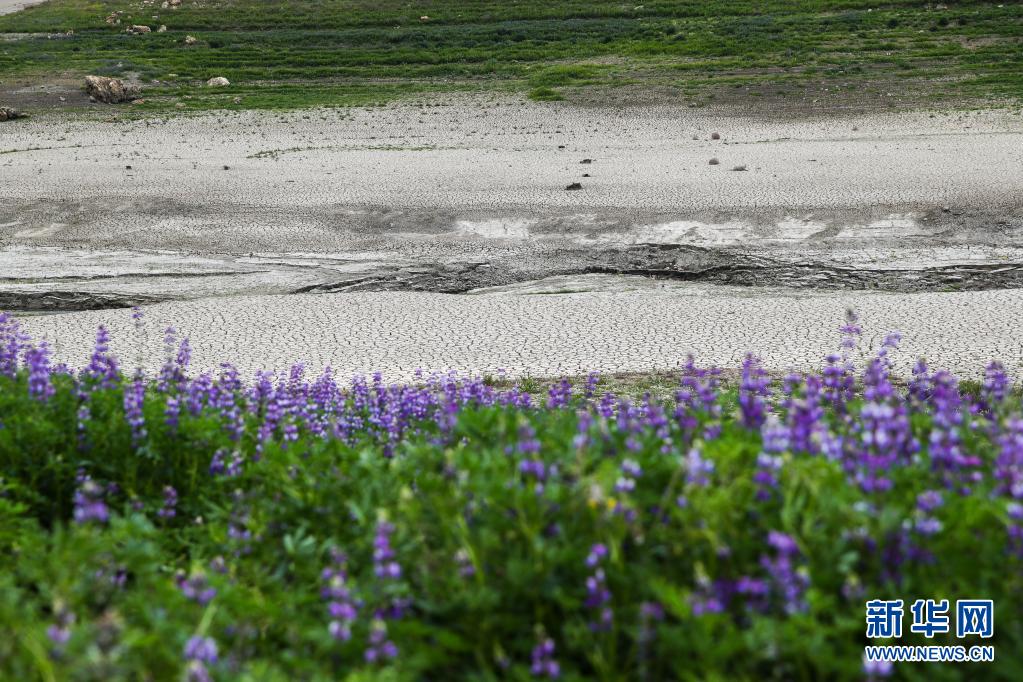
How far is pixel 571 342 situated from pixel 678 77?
12.5 meters

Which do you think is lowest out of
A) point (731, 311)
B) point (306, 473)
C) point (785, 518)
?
point (731, 311)

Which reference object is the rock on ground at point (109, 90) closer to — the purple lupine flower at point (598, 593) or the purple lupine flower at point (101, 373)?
the purple lupine flower at point (101, 373)

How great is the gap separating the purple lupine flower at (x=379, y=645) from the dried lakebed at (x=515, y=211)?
5.72 m

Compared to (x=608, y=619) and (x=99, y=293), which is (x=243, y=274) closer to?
(x=99, y=293)

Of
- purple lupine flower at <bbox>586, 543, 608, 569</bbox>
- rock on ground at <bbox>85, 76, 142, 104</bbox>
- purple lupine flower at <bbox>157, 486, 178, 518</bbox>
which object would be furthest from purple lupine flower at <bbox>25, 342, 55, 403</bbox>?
rock on ground at <bbox>85, 76, 142, 104</bbox>

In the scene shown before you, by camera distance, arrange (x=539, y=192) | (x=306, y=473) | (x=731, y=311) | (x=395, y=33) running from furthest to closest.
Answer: (x=395, y=33), (x=539, y=192), (x=731, y=311), (x=306, y=473)

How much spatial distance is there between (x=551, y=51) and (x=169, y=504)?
62.6 ft

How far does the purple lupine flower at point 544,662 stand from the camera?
6.63 ft

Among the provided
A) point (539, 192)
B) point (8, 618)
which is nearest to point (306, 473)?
point (8, 618)

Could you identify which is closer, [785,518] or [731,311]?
[785,518]

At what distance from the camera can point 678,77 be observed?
17.9 meters

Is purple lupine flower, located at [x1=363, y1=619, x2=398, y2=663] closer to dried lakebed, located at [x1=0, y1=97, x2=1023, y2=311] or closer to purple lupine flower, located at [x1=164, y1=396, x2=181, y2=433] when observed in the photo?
purple lupine flower, located at [x1=164, y1=396, x2=181, y2=433]

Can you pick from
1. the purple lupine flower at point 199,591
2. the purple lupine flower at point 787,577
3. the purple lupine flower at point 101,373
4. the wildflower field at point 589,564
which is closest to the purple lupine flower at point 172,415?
the purple lupine flower at point 101,373

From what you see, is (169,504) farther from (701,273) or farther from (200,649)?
(701,273)
